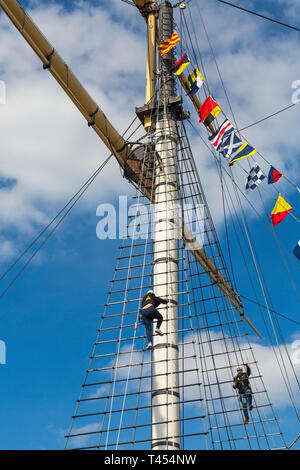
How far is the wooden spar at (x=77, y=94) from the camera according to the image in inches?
446

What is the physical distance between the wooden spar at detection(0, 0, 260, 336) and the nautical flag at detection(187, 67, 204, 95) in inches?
79.2

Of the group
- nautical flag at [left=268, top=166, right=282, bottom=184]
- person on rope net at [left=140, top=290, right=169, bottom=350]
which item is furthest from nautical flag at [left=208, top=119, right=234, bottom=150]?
person on rope net at [left=140, top=290, right=169, bottom=350]

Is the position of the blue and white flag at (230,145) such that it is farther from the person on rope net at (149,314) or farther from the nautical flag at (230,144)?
the person on rope net at (149,314)

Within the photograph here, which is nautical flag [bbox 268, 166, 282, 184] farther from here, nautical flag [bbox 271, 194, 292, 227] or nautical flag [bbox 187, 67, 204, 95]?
nautical flag [bbox 187, 67, 204, 95]

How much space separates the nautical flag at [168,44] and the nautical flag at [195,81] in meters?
1.41

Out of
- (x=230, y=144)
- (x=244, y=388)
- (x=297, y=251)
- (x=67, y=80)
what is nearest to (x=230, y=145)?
(x=230, y=144)

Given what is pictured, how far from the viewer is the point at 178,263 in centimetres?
1034

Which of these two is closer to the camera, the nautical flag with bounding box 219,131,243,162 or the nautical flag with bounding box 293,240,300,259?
the nautical flag with bounding box 293,240,300,259

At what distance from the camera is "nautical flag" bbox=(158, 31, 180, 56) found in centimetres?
1346

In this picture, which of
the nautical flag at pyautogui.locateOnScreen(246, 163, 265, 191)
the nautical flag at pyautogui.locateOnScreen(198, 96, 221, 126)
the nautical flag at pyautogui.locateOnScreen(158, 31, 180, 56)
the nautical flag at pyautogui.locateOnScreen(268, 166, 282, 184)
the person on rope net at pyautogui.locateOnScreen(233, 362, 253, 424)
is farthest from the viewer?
the nautical flag at pyautogui.locateOnScreen(158, 31, 180, 56)

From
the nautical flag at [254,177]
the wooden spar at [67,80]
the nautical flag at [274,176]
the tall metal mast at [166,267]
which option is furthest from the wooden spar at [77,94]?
the nautical flag at [274,176]

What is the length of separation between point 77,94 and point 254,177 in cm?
422
